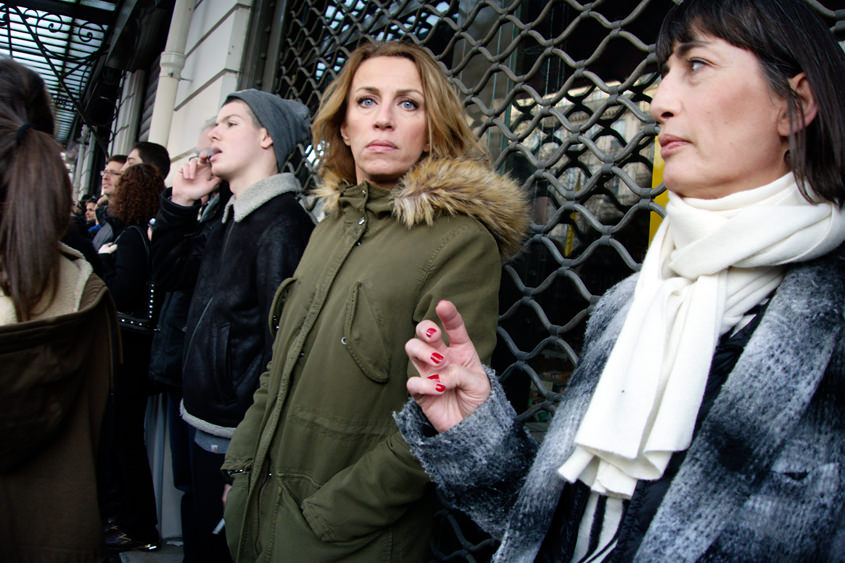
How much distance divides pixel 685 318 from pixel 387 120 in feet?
3.73

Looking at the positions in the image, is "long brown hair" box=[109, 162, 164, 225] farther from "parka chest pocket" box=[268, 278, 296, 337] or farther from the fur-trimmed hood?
the fur-trimmed hood

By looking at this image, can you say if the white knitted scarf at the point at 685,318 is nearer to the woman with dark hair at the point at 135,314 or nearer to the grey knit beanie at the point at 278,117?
the grey knit beanie at the point at 278,117

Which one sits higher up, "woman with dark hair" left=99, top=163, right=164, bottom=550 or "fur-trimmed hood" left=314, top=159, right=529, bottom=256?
"fur-trimmed hood" left=314, top=159, right=529, bottom=256

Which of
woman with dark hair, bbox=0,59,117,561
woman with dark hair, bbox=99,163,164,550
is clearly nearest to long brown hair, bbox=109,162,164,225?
woman with dark hair, bbox=99,163,164,550

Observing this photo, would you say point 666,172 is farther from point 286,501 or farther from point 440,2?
point 440,2

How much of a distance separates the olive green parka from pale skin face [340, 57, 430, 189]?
0.42 feet

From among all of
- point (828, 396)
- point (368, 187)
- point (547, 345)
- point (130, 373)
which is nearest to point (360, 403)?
point (368, 187)

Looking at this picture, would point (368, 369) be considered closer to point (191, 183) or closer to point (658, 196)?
point (658, 196)

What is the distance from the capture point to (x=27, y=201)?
1544 millimetres

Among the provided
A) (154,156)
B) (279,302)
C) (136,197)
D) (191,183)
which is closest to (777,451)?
(279,302)

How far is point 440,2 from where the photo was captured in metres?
A: 3.05

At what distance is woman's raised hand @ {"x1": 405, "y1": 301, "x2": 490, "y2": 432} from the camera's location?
3.24 feet

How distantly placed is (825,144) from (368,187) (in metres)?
1.20

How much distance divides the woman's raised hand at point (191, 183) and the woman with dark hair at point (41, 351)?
38.3 inches
